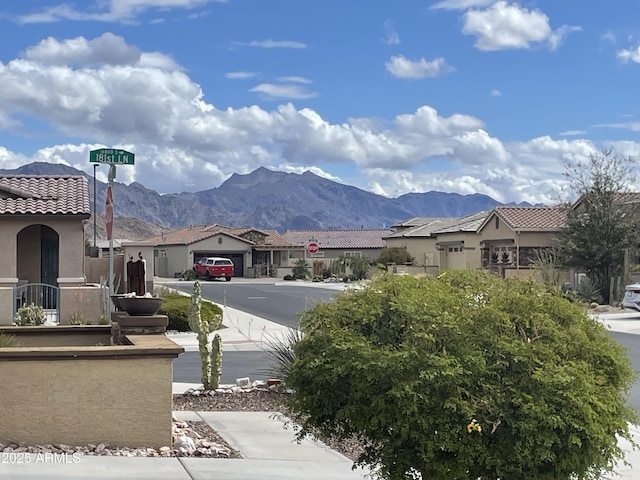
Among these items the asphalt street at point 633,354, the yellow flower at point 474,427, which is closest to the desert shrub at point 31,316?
the asphalt street at point 633,354

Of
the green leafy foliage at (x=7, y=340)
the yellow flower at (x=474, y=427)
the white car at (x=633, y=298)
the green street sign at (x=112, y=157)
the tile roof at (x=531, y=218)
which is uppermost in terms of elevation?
the tile roof at (x=531, y=218)

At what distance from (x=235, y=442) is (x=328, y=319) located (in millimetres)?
3865

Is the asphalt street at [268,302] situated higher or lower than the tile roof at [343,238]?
lower

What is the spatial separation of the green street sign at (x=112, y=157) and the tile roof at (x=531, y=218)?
3729 cm

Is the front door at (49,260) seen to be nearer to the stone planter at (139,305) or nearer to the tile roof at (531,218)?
the stone planter at (139,305)

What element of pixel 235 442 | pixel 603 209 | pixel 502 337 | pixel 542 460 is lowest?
pixel 235 442

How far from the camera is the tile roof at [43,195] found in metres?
25.4

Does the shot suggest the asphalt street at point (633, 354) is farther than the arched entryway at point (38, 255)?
No

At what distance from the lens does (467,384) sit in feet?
20.6

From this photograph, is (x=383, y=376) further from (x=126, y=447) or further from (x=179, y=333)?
(x=179, y=333)

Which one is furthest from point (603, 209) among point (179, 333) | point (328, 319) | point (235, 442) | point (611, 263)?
point (328, 319)

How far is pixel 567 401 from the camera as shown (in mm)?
6082

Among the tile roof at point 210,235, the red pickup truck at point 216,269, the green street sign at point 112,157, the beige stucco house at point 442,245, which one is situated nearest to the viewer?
the green street sign at point 112,157

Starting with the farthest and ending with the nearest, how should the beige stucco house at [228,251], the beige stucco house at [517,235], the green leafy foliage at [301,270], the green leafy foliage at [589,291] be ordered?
the beige stucco house at [228,251] < the green leafy foliage at [301,270] < the beige stucco house at [517,235] < the green leafy foliage at [589,291]
